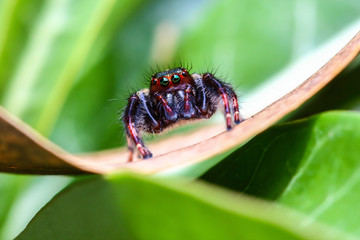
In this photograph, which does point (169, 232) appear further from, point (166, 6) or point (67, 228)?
point (166, 6)

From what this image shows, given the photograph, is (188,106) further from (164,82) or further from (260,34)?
(260,34)

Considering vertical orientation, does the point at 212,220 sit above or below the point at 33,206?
above

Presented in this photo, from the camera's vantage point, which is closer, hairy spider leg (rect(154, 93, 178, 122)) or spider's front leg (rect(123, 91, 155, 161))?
spider's front leg (rect(123, 91, 155, 161))

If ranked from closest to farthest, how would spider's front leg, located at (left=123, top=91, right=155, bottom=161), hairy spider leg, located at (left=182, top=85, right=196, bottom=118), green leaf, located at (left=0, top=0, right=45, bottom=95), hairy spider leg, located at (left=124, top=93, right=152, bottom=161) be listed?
hairy spider leg, located at (left=124, top=93, right=152, bottom=161) → spider's front leg, located at (left=123, top=91, right=155, bottom=161) → hairy spider leg, located at (left=182, top=85, right=196, bottom=118) → green leaf, located at (left=0, top=0, right=45, bottom=95)

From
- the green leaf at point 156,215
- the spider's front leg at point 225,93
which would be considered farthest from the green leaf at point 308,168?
the spider's front leg at point 225,93

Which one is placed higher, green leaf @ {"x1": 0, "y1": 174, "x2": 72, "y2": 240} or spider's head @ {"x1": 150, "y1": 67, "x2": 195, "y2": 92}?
spider's head @ {"x1": 150, "y1": 67, "x2": 195, "y2": 92}

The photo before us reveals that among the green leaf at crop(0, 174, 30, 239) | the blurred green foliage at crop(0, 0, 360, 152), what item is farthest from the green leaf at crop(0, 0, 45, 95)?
the green leaf at crop(0, 174, 30, 239)

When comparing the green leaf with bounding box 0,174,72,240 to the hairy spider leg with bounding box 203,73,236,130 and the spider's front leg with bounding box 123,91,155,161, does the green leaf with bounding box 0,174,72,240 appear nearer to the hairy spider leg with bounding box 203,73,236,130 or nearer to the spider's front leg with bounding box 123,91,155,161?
the spider's front leg with bounding box 123,91,155,161

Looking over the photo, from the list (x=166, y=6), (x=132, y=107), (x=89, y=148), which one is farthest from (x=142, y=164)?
(x=166, y=6)
